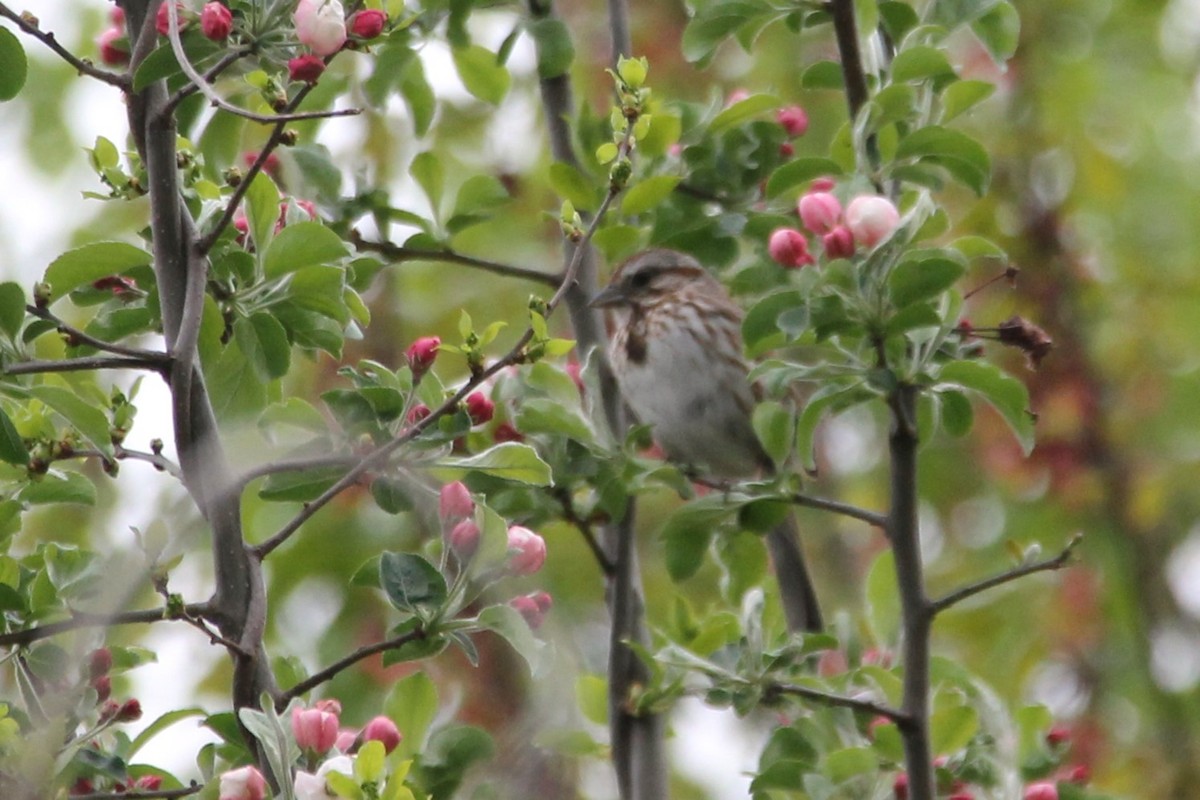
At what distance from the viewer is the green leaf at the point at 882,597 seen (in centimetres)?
411

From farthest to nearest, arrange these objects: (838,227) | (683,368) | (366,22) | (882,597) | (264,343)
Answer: (683,368)
(882,597)
(838,227)
(264,343)
(366,22)

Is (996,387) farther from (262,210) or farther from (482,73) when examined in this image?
(482,73)

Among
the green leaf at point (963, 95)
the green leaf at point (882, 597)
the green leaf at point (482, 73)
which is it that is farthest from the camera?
the green leaf at point (482, 73)

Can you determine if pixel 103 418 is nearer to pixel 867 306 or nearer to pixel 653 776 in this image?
pixel 867 306

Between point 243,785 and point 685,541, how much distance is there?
144 centimetres

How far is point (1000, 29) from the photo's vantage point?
3.68 m

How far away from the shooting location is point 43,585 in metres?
2.88

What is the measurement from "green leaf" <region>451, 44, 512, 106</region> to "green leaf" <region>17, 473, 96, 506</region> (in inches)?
64.9

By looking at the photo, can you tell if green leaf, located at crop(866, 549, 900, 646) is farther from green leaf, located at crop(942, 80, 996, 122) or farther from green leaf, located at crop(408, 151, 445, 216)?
green leaf, located at crop(408, 151, 445, 216)

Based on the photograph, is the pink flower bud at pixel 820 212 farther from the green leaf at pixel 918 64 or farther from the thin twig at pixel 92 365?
the thin twig at pixel 92 365

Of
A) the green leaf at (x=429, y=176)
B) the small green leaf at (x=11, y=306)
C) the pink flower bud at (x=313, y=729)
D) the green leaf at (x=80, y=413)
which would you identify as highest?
the green leaf at (x=429, y=176)

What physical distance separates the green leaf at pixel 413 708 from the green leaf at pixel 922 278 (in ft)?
3.69

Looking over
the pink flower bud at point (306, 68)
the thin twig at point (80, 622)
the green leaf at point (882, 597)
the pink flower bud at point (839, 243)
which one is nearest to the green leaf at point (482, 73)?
the pink flower bud at point (839, 243)

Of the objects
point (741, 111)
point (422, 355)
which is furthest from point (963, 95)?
point (422, 355)
